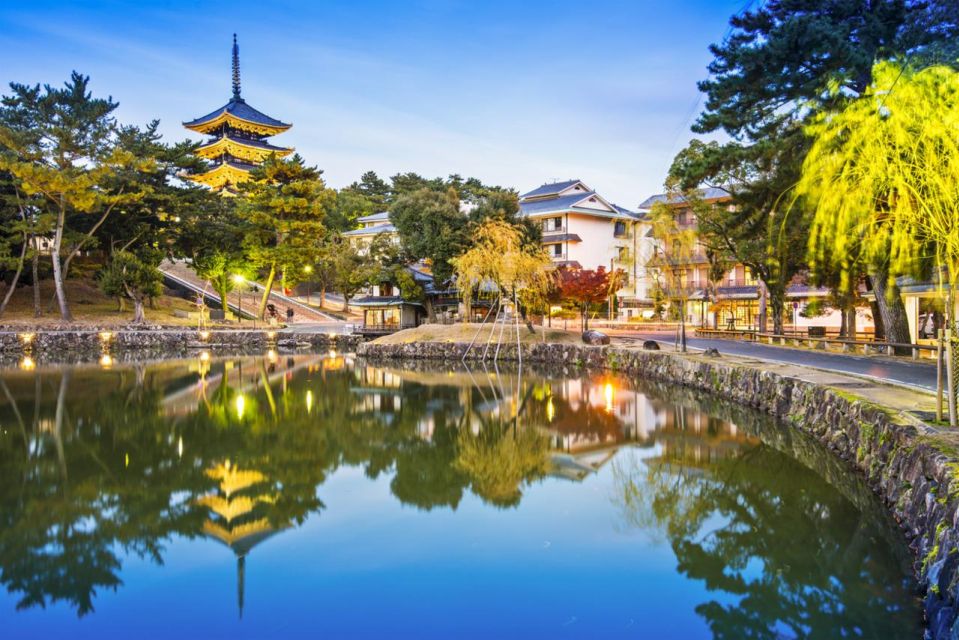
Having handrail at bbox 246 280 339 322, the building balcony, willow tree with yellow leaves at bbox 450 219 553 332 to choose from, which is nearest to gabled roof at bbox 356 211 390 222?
handrail at bbox 246 280 339 322

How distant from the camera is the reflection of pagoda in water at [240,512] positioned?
8.07 meters

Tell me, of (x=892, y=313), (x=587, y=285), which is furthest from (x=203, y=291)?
(x=892, y=313)

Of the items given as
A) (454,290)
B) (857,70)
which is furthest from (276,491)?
(454,290)

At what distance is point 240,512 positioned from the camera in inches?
364

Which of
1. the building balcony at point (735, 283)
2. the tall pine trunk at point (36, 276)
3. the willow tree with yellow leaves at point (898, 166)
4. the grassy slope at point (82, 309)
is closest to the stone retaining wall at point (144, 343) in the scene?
the grassy slope at point (82, 309)

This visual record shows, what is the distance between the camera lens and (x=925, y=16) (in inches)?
551

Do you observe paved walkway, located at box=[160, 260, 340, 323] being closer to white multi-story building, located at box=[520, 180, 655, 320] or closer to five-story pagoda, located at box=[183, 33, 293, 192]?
five-story pagoda, located at box=[183, 33, 293, 192]

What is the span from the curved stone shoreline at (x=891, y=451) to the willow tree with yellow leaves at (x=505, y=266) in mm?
11578

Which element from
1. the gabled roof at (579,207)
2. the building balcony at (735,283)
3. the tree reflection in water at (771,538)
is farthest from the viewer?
the gabled roof at (579,207)

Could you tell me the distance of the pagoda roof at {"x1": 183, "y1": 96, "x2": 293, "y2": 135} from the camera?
2490 inches

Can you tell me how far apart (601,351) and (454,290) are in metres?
13.4

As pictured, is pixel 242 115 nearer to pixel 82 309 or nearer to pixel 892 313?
pixel 82 309

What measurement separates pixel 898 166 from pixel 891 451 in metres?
5.76

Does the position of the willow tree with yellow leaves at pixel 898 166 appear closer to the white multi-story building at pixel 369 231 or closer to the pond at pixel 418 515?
the pond at pixel 418 515
